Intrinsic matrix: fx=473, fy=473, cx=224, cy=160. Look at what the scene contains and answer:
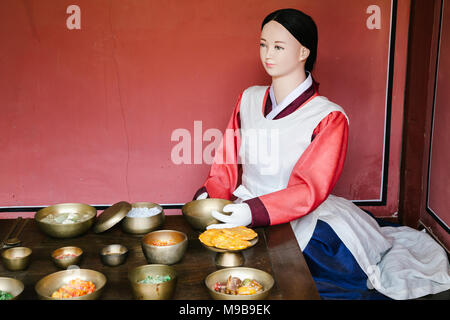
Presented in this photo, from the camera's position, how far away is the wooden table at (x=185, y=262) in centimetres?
134

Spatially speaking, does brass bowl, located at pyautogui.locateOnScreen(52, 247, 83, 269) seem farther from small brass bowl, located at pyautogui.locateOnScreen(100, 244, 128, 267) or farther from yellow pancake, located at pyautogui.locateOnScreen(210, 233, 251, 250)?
yellow pancake, located at pyautogui.locateOnScreen(210, 233, 251, 250)

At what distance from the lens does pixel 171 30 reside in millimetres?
3121

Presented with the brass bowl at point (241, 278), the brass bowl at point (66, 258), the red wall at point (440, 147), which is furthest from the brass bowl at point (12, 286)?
the red wall at point (440, 147)

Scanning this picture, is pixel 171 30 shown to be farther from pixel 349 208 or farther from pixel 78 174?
pixel 349 208

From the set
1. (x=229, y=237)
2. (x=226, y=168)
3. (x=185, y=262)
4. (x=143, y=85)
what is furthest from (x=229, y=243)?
(x=143, y=85)

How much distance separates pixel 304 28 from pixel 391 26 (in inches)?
49.6

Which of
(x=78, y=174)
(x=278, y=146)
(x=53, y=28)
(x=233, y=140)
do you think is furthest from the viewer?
(x=78, y=174)

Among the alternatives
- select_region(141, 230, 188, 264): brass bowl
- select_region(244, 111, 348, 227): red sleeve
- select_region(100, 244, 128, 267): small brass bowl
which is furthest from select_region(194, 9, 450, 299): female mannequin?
select_region(100, 244, 128, 267): small brass bowl

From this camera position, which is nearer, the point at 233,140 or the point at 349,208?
the point at 349,208

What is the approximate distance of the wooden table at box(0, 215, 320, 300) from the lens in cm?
134

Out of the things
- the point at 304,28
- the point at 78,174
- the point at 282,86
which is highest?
the point at 304,28

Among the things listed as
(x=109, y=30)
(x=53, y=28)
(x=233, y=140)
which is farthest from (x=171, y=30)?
(x=233, y=140)

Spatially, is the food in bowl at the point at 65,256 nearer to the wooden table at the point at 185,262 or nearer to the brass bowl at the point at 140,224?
the wooden table at the point at 185,262
